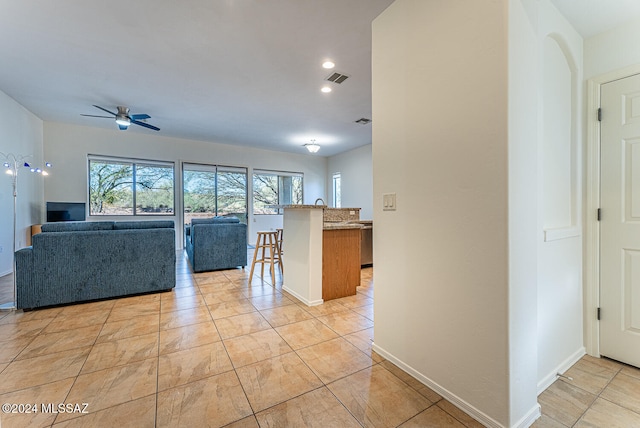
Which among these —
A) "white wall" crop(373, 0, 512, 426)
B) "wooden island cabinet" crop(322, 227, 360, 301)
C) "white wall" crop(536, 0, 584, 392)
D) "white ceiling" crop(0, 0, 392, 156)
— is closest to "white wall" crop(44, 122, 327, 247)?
"white ceiling" crop(0, 0, 392, 156)

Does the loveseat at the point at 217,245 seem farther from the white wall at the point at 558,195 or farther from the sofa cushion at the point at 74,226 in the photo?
the white wall at the point at 558,195

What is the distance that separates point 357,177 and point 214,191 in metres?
4.12

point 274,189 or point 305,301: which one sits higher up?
point 274,189

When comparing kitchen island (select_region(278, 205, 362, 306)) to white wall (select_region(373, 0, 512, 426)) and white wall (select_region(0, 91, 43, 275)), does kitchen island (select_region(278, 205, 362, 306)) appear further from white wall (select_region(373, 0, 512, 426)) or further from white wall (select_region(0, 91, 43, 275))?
white wall (select_region(0, 91, 43, 275))

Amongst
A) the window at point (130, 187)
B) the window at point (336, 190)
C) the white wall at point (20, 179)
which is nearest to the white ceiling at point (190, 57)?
the white wall at point (20, 179)

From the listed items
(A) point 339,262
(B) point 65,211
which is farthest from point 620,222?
(B) point 65,211

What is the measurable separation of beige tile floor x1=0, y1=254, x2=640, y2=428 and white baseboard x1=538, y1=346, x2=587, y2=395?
4cm

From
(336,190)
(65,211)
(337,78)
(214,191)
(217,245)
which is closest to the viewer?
(337,78)

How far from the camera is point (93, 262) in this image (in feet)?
9.85

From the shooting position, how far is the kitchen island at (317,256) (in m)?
2.93

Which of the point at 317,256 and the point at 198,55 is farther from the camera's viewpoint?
the point at 198,55

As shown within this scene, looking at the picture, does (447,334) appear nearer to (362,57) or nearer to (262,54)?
(362,57)

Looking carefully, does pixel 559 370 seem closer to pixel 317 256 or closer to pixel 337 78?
pixel 317 256

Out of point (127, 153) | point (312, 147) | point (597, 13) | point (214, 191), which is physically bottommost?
point (214, 191)
